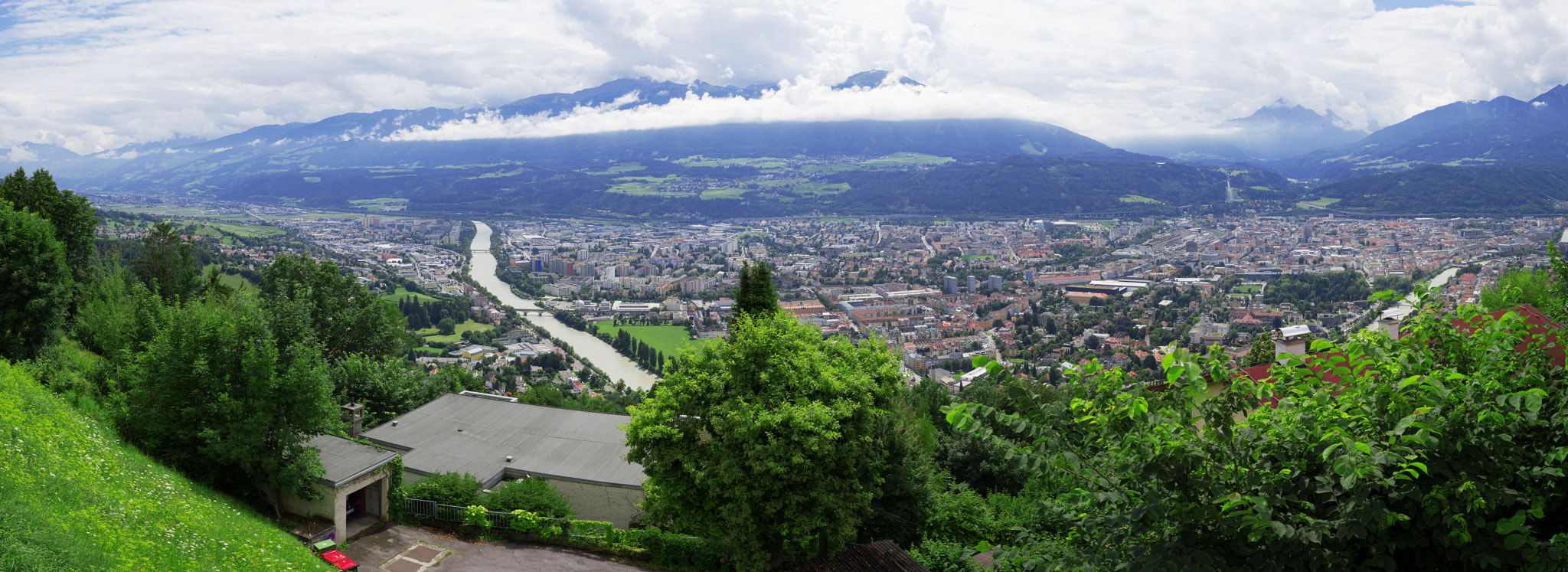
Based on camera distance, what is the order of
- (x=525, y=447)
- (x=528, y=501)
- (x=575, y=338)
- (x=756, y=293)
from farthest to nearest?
(x=575, y=338) → (x=756, y=293) → (x=525, y=447) → (x=528, y=501)

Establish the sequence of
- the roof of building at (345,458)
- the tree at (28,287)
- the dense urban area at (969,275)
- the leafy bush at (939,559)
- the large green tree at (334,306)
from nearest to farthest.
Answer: the leafy bush at (939,559) < the roof of building at (345,458) < the tree at (28,287) < the large green tree at (334,306) < the dense urban area at (969,275)

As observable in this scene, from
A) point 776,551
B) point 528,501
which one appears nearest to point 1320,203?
point 776,551

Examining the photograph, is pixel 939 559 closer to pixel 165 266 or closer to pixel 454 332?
pixel 165 266

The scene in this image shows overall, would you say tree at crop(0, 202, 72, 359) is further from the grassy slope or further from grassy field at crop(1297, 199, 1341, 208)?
grassy field at crop(1297, 199, 1341, 208)

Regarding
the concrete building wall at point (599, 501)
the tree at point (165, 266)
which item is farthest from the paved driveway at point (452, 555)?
the tree at point (165, 266)

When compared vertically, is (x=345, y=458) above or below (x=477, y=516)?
above

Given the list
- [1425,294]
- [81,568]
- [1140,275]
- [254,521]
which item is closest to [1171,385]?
[1425,294]

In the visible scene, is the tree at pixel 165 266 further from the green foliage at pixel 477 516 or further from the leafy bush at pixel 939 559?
the leafy bush at pixel 939 559
